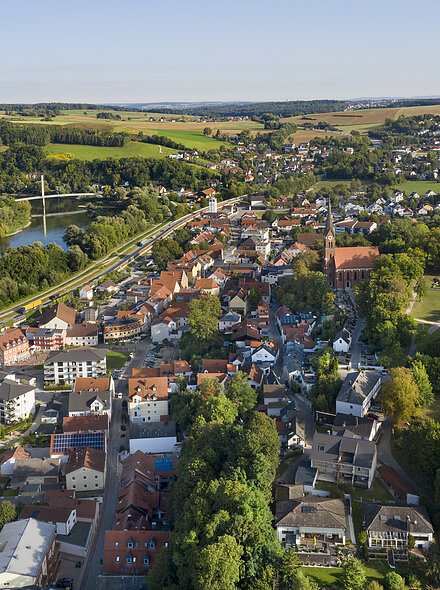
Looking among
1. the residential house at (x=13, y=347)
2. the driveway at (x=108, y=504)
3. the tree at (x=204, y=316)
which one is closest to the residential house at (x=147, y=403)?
the driveway at (x=108, y=504)

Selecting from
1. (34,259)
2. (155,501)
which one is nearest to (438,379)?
(155,501)

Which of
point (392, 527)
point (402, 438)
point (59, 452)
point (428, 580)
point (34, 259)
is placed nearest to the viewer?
point (428, 580)

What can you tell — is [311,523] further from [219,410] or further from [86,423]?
[86,423]

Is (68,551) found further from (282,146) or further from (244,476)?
(282,146)

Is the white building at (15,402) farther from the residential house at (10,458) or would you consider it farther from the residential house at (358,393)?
the residential house at (358,393)

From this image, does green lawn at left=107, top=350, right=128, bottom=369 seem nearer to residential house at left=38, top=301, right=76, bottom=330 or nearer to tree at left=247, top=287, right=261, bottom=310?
residential house at left=38, top=301, right=76, bottom=330

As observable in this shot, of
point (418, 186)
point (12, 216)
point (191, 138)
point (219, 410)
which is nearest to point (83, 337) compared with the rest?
point (219, 410)
